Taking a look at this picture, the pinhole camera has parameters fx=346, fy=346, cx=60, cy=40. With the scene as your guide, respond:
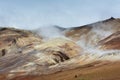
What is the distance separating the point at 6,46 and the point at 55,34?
78.0 feet

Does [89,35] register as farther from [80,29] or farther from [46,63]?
[46,63]

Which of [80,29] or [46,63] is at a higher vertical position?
[80,29]

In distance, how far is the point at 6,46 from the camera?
13450cm

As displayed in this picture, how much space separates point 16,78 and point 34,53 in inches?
958

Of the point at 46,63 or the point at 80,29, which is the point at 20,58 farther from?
the point at 80,29

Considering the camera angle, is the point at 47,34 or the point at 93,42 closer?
the point at 93,42

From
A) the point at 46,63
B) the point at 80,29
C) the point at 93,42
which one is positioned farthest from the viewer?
the point at 80,29

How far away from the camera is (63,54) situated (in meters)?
107

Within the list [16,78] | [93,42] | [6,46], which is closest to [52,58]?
[16,78]

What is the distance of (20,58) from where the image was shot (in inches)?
4190

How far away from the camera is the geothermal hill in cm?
7131

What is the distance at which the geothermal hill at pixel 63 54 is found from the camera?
234ft

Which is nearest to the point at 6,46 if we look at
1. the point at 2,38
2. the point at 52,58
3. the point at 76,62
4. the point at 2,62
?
the point at 2,38

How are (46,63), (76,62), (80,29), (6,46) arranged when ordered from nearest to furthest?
(76,62), (46,63), (6,46), (80,29)
